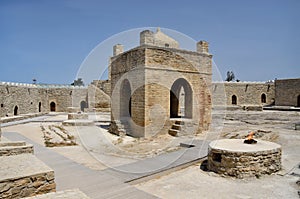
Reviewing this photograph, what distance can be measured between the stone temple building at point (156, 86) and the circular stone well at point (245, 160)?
17.1 ft

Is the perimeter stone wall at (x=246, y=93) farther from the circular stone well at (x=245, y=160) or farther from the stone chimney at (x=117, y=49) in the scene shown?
the circular stone well at (x=245, y=160)

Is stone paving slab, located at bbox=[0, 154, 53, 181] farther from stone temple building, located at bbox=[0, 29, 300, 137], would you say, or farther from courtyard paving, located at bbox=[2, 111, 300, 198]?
stone temple building, located at bbox=[0, 29, 300, 137]

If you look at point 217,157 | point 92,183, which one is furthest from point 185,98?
point 92,183

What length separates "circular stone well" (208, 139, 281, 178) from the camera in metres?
5.55

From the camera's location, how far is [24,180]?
3.25 meters

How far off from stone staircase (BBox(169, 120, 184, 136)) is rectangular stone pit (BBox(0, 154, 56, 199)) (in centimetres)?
791

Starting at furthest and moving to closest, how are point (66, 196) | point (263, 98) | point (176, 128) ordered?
point (263, 98), point (176, 128), point (66, 196)

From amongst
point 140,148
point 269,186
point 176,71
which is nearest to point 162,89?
point 176,71

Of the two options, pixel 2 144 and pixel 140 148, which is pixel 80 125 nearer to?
pixel 140 148

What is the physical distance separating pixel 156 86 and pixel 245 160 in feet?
20.5

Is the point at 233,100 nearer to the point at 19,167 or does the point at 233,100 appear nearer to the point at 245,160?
the point at 245,160

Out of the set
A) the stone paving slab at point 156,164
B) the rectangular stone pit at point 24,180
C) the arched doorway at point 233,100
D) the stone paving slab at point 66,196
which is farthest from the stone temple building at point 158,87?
the arched doorway at point 233,100

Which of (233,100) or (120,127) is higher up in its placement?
(233,100)

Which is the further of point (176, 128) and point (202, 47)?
point (202, 47)
